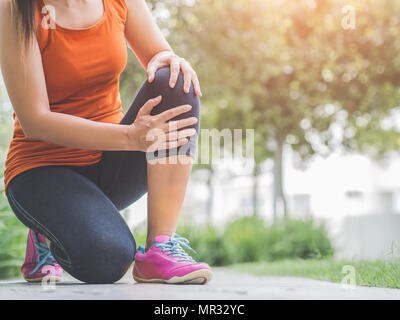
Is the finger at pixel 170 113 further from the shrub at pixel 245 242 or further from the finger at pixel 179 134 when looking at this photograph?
the shrub at pixel 245 242

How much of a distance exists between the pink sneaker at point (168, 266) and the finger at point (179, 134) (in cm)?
33

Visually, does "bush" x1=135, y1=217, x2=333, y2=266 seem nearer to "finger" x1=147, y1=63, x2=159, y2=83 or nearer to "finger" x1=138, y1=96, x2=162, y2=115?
"finger" x1=147, y1=63, x2=159, y2=83

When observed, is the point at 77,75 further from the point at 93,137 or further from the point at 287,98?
the point at 287,98

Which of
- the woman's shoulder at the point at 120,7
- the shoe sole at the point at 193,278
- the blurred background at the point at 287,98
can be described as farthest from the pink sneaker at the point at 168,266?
the blurred background at the point at 287,98

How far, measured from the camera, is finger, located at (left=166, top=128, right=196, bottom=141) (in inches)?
61.7

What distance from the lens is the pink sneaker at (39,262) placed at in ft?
6.23

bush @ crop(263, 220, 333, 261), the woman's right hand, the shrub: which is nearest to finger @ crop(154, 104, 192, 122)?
the woman's right hand

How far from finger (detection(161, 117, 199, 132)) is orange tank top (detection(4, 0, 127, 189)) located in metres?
0.38

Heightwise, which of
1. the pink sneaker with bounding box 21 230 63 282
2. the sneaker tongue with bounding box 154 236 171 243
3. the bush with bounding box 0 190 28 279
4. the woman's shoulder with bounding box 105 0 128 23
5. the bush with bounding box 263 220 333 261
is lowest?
the bush with bounding box 263 220 333 261

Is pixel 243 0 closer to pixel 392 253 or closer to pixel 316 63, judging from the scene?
pixel 316 63

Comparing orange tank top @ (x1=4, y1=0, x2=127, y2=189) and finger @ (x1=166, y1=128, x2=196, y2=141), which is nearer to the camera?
finger @ (x1=166, y1=128, x2=196, y2=141)

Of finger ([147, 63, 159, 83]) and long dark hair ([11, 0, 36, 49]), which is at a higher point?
long dark hair ([11, 0, 36, 49])

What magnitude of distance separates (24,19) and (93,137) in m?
0.42

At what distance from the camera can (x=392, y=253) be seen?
6.72 feet
